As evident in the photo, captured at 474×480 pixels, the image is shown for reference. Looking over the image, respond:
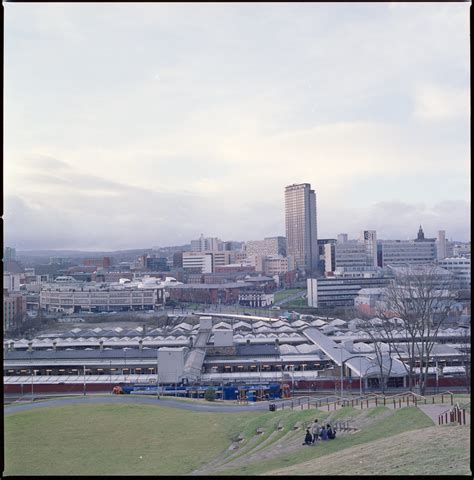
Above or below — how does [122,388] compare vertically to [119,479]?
below

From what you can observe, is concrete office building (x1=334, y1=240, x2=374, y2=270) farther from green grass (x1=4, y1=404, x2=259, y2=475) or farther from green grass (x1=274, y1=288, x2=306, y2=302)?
green grass (x1=4, y1=404, x2=259, y2=475)

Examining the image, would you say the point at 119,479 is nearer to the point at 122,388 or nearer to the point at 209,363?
the point at 122,388

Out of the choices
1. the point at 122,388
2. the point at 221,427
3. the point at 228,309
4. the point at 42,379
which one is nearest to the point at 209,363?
the point at 122,388

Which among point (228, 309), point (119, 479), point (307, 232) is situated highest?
point (307, 232)

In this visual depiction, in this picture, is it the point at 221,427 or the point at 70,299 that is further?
the point at 70,299

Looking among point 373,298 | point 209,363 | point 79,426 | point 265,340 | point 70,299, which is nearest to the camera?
point 79,426

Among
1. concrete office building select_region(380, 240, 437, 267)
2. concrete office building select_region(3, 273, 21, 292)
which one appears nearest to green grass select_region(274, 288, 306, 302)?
concrete office building select_region(380, 240, 437, 267)
